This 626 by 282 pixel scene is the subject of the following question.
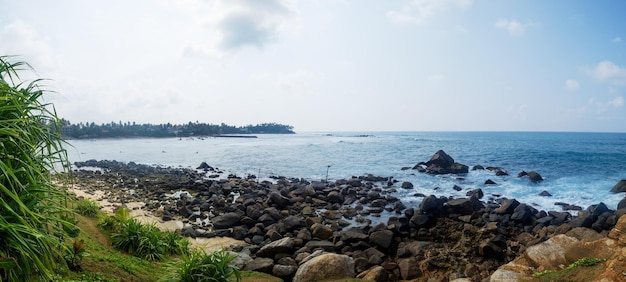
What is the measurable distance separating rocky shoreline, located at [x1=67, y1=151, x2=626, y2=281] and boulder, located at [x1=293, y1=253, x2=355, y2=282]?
22 mm

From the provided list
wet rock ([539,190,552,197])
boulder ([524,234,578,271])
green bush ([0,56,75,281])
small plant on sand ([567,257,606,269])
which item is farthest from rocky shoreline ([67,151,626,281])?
green bush ([0,56,75,281])

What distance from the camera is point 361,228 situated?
42.5ft

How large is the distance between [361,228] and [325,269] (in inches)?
237

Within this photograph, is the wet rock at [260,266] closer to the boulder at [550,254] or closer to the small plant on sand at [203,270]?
the small plant on sand at [203,270]

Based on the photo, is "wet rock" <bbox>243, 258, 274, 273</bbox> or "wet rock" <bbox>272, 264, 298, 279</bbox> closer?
"wet rock" <bbox>272, 264, 298, 279</bbox>

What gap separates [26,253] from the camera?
2.92 metres

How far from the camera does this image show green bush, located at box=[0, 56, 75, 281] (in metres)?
2.90

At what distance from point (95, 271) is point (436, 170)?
2949 centimetres

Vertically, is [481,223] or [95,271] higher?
[95,271]

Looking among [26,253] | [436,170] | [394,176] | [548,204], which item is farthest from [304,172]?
[26,253]

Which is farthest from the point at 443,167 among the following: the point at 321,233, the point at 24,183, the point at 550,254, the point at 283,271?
the point at 24,183

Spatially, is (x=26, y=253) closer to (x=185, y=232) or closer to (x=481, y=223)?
(x=185, y=232)

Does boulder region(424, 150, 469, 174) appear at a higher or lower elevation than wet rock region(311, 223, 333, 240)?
higher

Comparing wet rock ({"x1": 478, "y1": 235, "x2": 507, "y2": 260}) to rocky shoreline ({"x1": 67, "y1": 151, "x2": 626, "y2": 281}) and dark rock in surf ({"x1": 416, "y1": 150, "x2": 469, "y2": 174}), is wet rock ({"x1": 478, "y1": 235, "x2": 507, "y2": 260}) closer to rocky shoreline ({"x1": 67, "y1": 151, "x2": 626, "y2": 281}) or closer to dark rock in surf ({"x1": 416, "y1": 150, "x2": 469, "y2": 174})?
rocky shoreline ({"x1": 67, "y1": 151, "x2": 626, "y2": 281})
